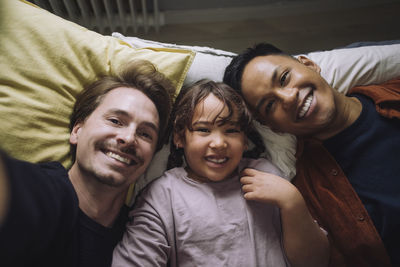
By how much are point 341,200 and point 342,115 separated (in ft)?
1.20

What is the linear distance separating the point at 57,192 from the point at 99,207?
25 centimetres

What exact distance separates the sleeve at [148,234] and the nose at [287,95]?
23.4 inches

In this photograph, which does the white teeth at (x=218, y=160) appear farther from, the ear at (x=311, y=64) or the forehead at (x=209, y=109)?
the ear at (x=311, y=64)

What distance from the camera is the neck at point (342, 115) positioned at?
3.63 ft

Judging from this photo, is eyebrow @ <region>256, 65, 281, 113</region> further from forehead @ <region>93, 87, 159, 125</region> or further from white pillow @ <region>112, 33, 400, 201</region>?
forehead @ <region>93, 87, 159, 125</region>

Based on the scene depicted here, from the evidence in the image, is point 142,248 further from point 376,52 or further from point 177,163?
point 376,52

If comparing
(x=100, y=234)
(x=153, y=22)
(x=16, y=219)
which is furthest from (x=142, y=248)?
(x=153, y=22)

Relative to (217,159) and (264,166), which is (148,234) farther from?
(264,166)

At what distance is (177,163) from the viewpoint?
3.69 feet

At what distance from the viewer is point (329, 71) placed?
1.23 metres

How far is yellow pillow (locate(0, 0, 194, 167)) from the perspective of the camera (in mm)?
889

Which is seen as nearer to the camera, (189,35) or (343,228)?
(343,228)

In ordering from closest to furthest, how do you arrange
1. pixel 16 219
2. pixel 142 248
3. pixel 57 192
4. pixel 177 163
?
pixel 16 219
pixel 57 192
pixel 142 248
pixel 177 163

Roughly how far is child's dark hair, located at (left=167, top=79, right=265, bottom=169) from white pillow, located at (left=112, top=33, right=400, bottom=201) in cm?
5
